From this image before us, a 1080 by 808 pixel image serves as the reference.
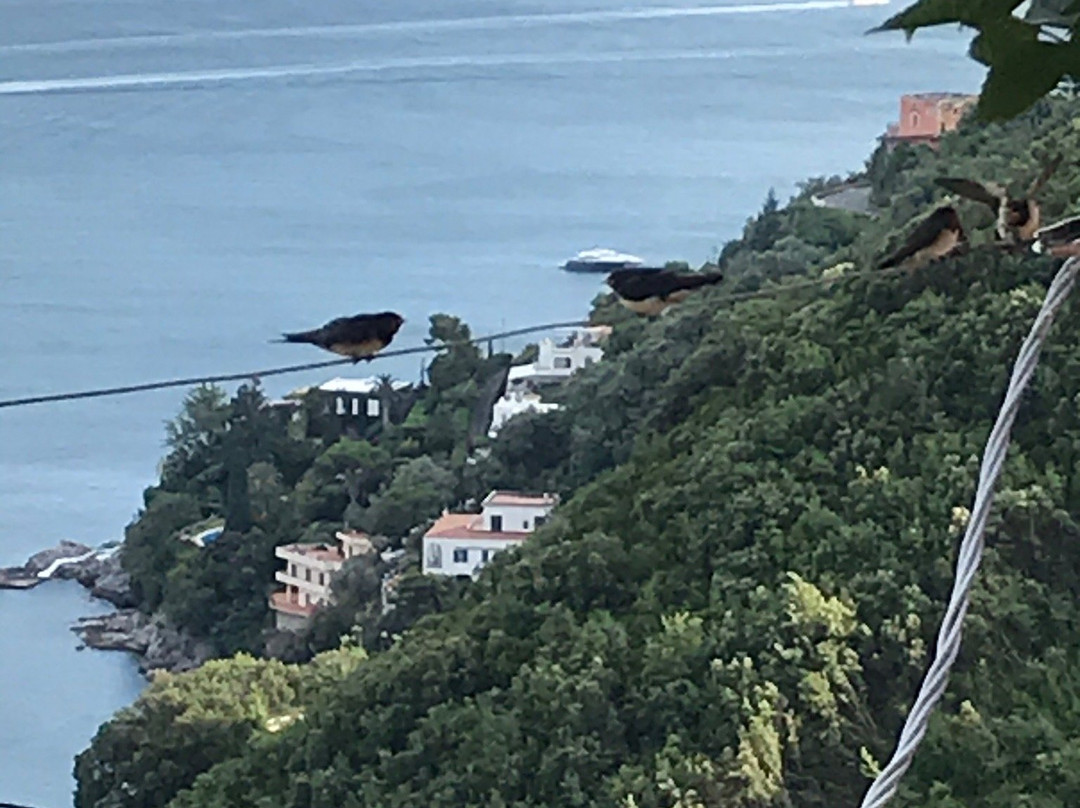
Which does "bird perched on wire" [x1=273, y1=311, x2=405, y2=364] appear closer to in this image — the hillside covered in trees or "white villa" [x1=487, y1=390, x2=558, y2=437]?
the hillside covered in trees

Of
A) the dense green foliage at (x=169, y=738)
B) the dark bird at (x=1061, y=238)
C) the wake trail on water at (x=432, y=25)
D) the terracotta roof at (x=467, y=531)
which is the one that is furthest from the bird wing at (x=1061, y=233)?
the wake trail on water at (x=432, y=25)

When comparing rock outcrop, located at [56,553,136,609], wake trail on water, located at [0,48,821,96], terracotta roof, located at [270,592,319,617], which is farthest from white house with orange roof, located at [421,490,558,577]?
wake trail on water, located at [0,48,821,96]

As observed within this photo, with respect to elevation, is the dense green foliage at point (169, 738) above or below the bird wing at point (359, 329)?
below

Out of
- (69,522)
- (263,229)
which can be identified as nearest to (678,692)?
(69,522)

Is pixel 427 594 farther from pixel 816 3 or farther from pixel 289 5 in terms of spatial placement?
pixel 816 3

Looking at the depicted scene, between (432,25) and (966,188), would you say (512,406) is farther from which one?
(966,188)

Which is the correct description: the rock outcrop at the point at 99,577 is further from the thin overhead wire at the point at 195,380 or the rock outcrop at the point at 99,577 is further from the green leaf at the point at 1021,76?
the green leaf at the point at 1021,76
